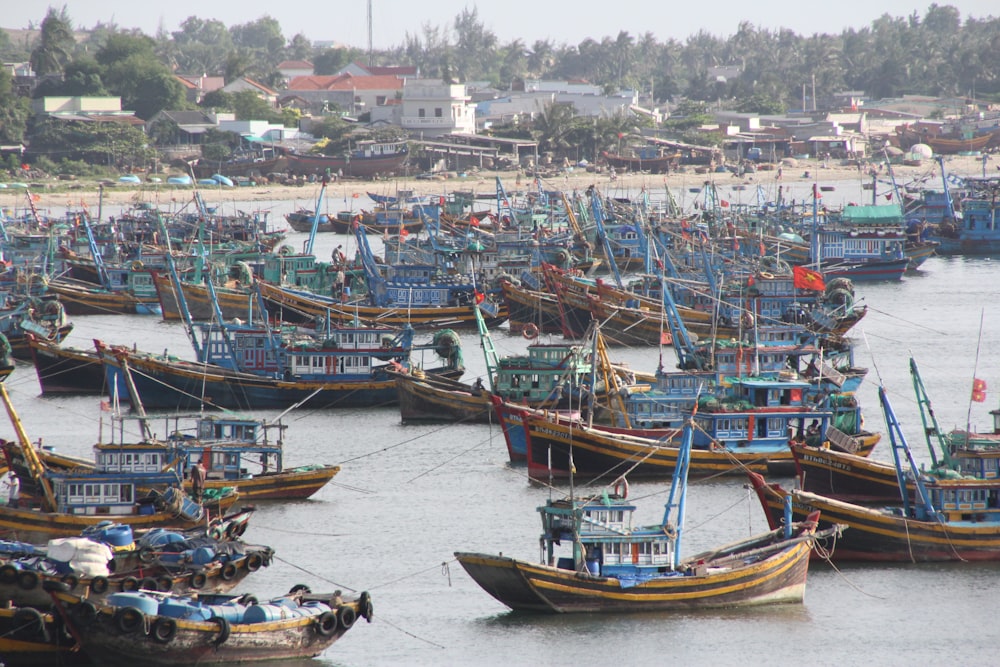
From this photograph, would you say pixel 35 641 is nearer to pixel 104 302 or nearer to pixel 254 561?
pixel 254 561

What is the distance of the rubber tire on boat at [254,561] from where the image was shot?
36.5 metres

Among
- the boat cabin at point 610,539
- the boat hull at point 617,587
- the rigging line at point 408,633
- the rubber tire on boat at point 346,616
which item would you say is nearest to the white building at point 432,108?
the rigging line at point 408,633

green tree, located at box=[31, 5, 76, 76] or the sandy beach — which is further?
green tree, located at box=[31, 5, 76, 76]

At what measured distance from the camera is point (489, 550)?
4103 cm

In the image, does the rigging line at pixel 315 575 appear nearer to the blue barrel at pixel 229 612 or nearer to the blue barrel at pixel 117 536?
the blue barrel at pixel 117 536

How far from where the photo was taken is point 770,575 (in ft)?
118

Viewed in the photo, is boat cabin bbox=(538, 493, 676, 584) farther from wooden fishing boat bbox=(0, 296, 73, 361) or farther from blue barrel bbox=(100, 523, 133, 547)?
wooden fishing boat bbox=(0, 296, 73, 361)

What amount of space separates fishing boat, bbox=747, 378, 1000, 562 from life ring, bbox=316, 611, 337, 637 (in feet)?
38.0

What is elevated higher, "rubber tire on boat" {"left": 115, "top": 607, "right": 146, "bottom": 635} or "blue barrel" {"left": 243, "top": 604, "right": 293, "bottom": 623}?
"rubber tire on boat" {"left": 115, "top": 607, "right": 146, "bottom": 635}

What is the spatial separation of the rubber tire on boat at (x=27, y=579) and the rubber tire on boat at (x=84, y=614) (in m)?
2.33

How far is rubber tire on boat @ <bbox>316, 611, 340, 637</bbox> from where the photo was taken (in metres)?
32.7

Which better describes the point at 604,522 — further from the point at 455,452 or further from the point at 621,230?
the point at 621,230

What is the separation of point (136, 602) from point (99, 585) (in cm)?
216

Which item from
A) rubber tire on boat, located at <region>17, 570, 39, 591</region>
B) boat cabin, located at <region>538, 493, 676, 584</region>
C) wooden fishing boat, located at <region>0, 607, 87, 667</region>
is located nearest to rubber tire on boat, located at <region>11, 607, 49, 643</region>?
wooden fishing boat, located at <region>0, 607, 87, 667</region>
